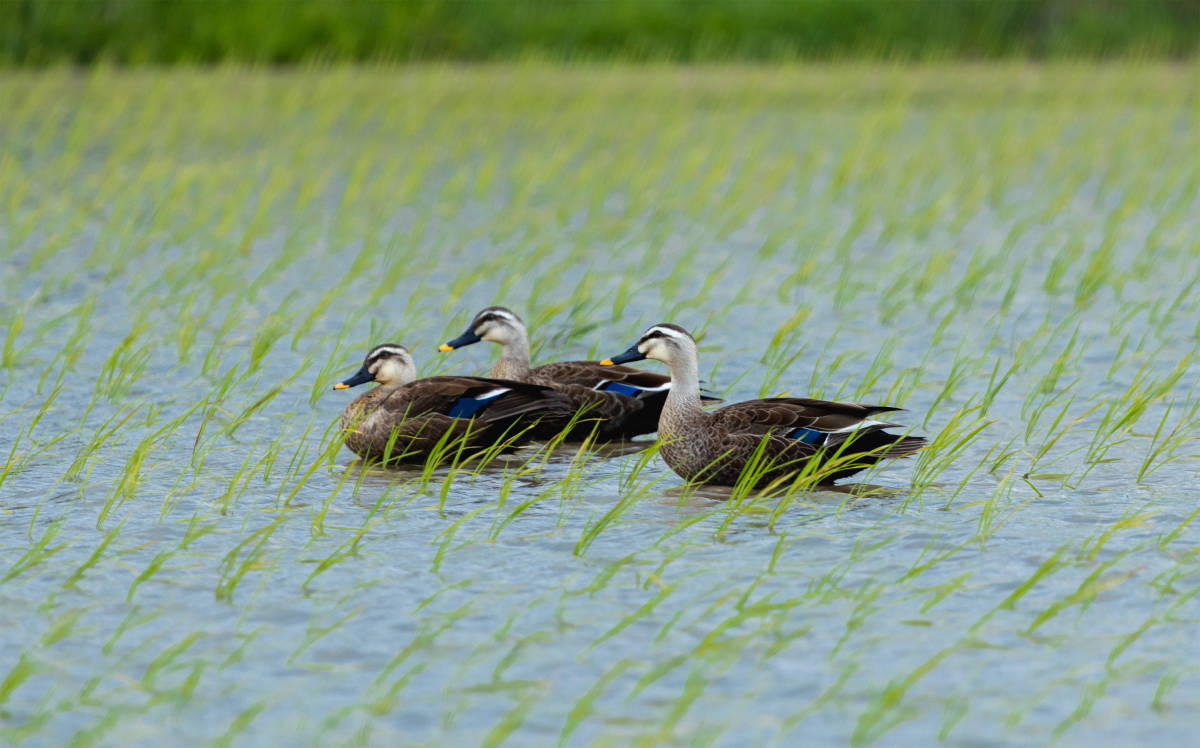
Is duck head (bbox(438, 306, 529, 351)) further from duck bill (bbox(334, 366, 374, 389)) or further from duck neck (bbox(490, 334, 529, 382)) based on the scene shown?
duck bill (bbox(334, 366, 374, 389))

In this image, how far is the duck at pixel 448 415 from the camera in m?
7.96

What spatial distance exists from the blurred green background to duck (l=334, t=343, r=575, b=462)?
766 inches

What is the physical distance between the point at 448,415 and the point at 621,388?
99cm

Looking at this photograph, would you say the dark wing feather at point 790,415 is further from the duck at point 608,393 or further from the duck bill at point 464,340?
the duck bill at point 464,340

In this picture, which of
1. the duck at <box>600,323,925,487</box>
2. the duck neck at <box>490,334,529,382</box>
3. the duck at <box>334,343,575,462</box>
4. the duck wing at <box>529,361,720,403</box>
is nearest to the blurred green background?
the duck neck at <box>490,334,529,382</box>

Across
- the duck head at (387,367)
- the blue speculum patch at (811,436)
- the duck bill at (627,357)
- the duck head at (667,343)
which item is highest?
the duck head at (667,343)

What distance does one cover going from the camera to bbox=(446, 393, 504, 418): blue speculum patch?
7992 millimetres

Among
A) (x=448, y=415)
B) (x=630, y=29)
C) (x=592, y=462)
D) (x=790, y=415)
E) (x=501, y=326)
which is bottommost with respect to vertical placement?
(x=592, y=462)

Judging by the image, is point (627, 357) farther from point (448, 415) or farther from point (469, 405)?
point (448, 415)

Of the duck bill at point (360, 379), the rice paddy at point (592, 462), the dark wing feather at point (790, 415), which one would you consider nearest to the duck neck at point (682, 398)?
the dark wing feather at point (790, 415)

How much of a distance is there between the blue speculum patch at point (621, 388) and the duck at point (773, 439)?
2.82 feet

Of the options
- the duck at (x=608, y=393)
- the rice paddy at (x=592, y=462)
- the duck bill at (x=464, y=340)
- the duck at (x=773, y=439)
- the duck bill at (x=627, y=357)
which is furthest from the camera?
the duck bill at (x=464, y=340)

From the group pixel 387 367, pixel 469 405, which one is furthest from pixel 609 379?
pixel 387 367

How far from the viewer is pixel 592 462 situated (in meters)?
8.02
